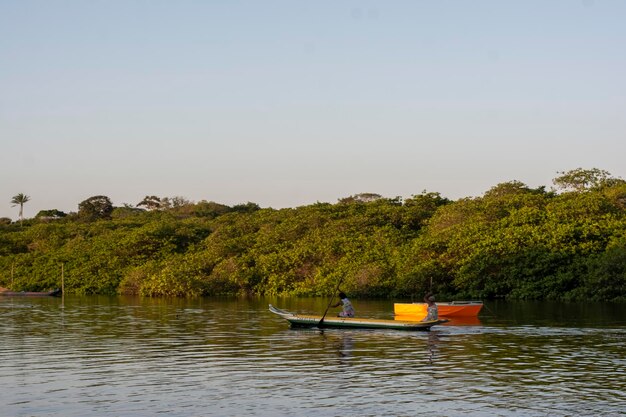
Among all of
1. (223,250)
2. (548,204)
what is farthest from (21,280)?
(548,204)

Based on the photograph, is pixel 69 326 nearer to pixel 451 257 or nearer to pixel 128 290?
pixel 451 257

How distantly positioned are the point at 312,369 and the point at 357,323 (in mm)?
9921

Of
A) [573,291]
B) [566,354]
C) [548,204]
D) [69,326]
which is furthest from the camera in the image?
[548,204]

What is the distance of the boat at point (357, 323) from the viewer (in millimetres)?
31844

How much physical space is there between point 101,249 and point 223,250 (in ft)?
47.9

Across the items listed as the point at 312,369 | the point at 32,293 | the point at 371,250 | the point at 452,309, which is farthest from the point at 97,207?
the point at 312,369

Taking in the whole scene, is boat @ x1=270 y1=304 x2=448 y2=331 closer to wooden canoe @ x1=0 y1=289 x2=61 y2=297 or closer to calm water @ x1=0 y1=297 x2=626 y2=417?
calm water @ x1=0 y1=297 x2=626 y2=417

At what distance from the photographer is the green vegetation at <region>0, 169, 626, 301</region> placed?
55.8 metres

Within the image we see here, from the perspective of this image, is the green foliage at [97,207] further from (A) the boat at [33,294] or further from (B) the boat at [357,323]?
(B) the boat at [357,323]

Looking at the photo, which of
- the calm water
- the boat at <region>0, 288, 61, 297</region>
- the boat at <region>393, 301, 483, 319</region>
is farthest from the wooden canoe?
the boat at <region>393, 301, 483, 319</region>

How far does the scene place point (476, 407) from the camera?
685 inches

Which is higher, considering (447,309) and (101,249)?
(101,249)

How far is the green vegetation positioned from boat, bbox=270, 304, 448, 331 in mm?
13173

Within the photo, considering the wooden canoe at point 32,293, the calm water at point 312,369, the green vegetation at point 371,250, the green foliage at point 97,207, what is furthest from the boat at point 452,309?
the green foliage at point 97,207
